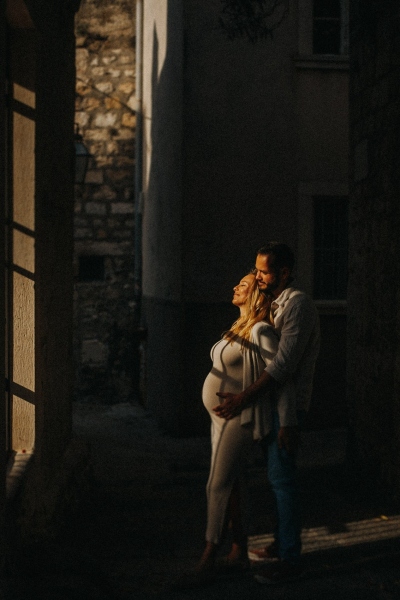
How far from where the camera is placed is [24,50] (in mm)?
4863

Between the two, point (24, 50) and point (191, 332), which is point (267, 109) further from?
point (24, 50)

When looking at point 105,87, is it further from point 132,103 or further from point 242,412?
point 242,412

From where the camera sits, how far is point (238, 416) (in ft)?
15.2

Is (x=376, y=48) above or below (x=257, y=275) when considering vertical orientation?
above

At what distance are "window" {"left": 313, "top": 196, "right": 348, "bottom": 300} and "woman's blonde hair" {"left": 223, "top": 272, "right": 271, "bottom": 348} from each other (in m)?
5.83

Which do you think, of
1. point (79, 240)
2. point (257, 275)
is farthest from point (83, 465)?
point (79, 240)

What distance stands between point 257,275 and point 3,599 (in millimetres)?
2159

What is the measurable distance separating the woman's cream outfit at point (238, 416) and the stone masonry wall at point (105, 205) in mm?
8128

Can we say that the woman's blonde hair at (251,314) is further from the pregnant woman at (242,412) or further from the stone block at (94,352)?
the stone block at (94,352)

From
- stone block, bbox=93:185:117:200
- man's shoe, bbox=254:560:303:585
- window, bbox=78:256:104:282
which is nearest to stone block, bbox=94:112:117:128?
stone block, bbox=93:185:117:200

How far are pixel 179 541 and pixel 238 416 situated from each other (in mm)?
1264

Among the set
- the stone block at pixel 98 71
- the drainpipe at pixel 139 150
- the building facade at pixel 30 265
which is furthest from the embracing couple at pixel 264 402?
the stone block at pixel 98 71

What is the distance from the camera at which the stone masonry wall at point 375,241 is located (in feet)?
20.3

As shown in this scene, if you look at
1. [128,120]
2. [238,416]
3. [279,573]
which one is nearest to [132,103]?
[128,120]
